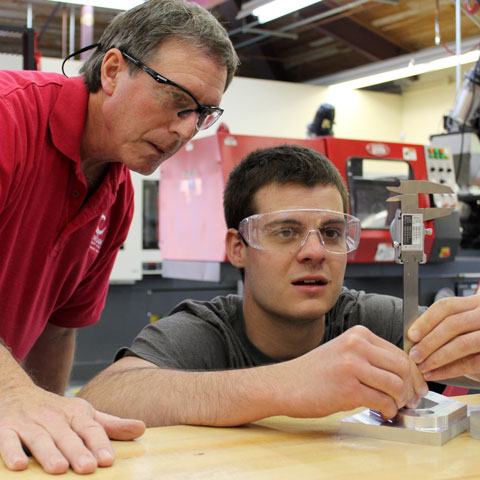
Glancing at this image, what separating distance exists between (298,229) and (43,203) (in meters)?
0.65

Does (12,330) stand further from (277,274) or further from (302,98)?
(302,98)

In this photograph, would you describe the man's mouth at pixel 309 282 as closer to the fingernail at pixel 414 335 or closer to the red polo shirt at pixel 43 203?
the fingernail at pixel 414 335

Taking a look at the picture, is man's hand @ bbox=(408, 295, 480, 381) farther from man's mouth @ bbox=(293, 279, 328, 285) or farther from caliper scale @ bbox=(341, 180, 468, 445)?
man's mouth @ bbox=(293, 279, 328, 285)

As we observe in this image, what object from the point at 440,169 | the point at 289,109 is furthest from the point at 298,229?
the point at 289,109

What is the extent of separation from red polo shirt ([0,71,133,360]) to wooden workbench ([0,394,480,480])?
746 millimetres

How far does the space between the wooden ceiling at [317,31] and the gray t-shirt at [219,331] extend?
6.26 metres

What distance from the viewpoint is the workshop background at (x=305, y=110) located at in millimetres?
3035

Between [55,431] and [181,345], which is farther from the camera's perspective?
[181,345]

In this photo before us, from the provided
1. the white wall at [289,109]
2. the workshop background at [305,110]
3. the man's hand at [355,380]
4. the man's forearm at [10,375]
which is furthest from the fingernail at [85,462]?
the white wall at [289,109]

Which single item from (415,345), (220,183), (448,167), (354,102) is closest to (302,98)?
(354,102)

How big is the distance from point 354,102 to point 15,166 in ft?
27.2

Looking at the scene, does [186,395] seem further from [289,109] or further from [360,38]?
[360,38]

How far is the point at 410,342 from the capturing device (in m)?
1.02

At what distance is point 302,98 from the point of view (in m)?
8.34
